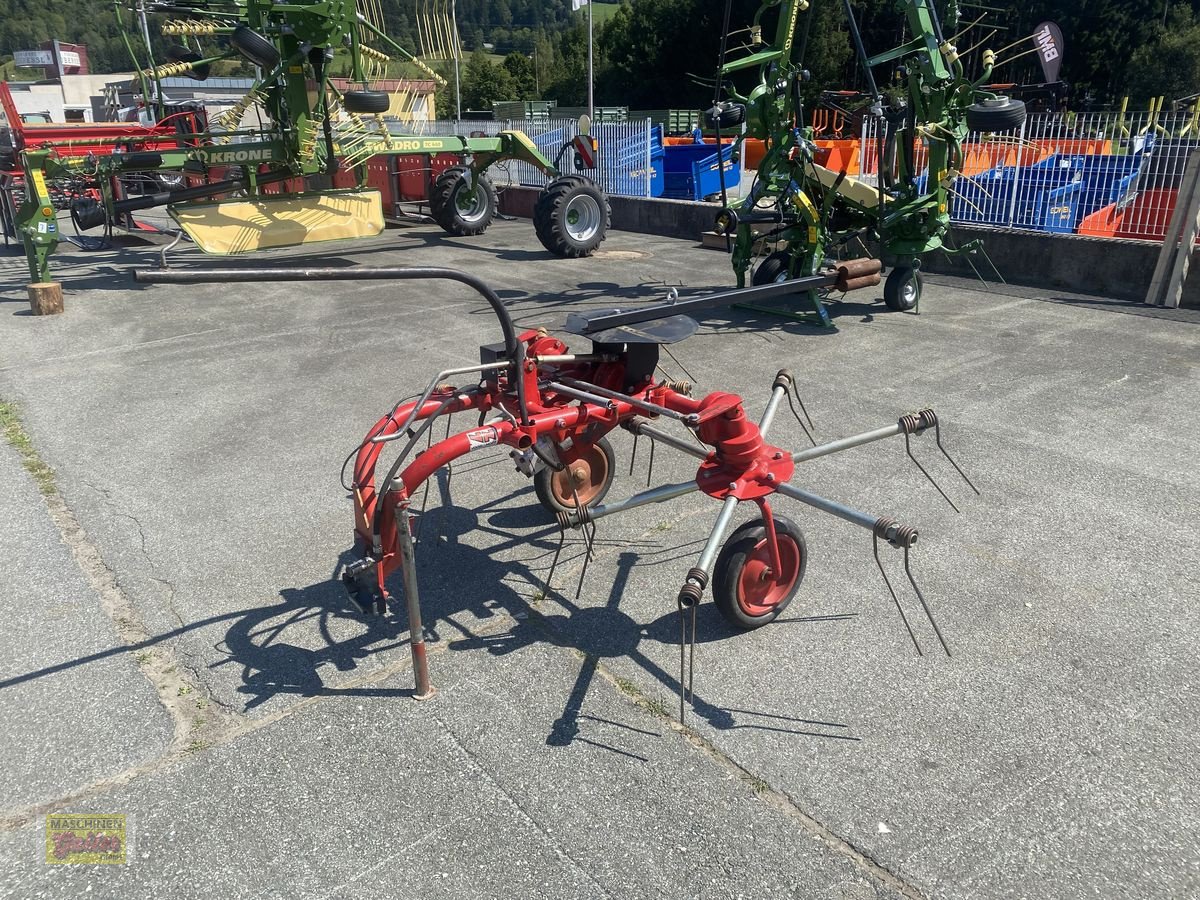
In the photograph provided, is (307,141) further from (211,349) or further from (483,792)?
(483,792)

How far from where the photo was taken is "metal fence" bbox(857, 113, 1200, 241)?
35.1 ft

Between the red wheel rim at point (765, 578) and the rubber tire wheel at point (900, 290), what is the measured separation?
6240mm

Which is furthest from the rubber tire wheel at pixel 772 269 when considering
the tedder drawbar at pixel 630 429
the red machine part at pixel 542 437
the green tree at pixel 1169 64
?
the green tree at pixel 1169 64

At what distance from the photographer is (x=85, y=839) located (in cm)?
286

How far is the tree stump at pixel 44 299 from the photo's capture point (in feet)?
33.1

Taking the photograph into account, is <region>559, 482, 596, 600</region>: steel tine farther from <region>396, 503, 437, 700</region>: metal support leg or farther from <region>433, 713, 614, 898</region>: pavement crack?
<region>433, 713, 614, 898</region>: pavement crack

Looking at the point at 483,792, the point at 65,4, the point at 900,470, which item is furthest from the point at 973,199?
the point at 65,4

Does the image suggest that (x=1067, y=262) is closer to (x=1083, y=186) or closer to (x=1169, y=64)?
(x=1083, y=186)

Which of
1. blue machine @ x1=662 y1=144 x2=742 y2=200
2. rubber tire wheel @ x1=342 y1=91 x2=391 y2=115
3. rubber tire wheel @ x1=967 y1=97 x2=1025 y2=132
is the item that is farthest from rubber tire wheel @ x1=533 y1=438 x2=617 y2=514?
blue machine @ x1=662 y1=144 x2=742 y2=200

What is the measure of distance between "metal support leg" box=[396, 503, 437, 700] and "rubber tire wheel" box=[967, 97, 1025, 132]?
746cm

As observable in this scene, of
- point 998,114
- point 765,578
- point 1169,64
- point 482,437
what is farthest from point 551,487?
point 1169,64

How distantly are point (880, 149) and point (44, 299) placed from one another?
9332mm

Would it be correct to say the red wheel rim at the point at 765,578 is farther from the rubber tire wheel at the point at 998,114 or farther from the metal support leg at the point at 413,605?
the rubber tire wheel at the point at 998,114

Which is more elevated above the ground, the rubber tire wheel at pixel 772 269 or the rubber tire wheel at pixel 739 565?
the rubber tire wheel at pixel 772 269
